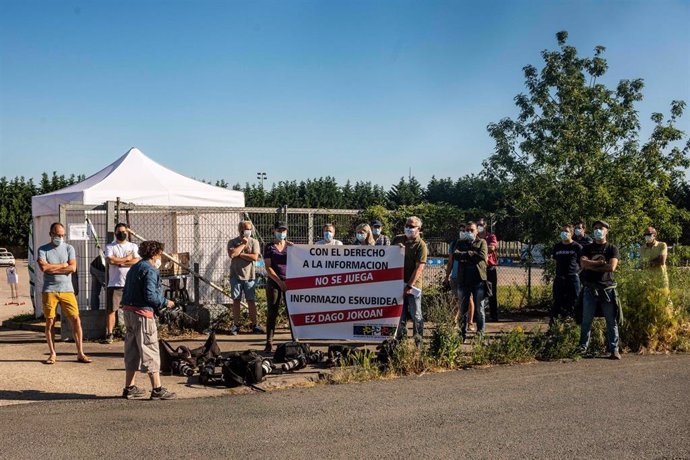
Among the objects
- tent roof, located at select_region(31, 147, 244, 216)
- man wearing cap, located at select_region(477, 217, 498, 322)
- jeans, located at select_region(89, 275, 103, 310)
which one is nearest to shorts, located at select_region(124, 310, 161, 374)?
jeans, located at select_region(89, 275, 103, 310)

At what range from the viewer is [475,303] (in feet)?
33.6

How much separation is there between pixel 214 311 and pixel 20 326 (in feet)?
12.7

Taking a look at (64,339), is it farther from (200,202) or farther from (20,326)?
(200,202)

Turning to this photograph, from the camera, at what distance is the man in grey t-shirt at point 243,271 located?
11531 mm

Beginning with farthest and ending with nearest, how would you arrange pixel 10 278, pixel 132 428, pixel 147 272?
pixel 10 278, pixel 147 272, pixel 132 428

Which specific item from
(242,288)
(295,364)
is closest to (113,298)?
(242,288)

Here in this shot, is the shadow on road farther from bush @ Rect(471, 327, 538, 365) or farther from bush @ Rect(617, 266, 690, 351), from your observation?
bush @ Rect(617, 266, 690, 351)

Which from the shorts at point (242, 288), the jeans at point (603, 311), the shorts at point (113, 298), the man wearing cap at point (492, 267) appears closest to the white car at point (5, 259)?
the shorts at point (113, 298)

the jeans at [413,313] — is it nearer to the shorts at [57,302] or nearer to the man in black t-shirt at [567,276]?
the man in black t-shirt at [567,276]

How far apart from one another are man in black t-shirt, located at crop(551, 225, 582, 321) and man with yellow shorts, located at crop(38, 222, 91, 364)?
7087 mm

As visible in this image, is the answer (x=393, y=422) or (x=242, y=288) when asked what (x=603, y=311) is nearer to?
(x=393, y=422)

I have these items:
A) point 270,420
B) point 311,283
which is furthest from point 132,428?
point 311,283

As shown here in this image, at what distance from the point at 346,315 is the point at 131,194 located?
24.1 ft

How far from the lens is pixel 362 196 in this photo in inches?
2205
